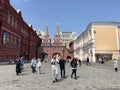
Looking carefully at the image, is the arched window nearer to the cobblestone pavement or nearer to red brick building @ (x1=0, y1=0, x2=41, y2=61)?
red brick building @ (x1=0, y1=0, x2=41, y2=61)

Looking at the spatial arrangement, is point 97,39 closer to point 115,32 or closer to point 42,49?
point 115,32

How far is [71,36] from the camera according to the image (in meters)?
127

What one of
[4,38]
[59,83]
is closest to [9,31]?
[4,38]

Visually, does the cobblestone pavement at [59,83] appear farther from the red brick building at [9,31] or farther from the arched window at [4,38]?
the red brick building at [9,31]

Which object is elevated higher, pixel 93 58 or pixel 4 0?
pixel 4 0

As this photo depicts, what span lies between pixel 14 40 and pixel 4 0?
11.6 meters

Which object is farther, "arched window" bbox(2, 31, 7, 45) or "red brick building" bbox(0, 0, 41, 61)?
"arched window" bbox(2, 31, 7, 45)

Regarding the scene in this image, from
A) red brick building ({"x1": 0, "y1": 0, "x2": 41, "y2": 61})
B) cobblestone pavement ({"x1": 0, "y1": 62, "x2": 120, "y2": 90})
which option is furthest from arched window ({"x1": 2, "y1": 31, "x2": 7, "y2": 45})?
A: cobblestone pavement ({"x1": 0, "y1": 62, "x2": 120, "y2": 90})

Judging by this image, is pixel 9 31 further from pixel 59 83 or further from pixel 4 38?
pixel 59 83

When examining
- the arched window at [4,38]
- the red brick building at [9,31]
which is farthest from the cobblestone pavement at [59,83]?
the red brick building at [9,31]

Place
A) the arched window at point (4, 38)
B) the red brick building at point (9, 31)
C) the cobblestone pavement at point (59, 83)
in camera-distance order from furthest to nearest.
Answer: the arched window at point (4, 38), the red brick building at point (9, 31), the cobblestone pavement at point (59, 83)

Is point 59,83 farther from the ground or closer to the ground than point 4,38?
Answer: closer to the ground

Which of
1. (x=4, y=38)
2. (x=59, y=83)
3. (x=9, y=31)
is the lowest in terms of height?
(x=59, y=83)

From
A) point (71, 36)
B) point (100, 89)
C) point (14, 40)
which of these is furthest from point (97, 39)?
point (71, 36)
